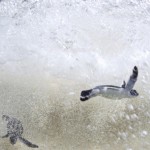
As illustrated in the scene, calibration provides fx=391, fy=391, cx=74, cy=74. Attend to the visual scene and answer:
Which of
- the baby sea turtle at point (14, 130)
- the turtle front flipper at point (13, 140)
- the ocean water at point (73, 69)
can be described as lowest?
the turtle front flipper at point (13, 140)

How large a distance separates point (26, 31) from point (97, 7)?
3.31 ft

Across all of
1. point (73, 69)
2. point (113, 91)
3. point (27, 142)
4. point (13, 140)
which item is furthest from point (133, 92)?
point (13, 140)

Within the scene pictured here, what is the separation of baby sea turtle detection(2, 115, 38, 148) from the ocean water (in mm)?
47

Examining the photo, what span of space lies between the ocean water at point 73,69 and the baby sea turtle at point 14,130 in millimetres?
47

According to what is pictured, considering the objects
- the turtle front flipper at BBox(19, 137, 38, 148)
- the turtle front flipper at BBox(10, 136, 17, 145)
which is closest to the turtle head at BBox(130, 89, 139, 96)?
the turtle front flipper at BBox(19, 137, 38, 148)

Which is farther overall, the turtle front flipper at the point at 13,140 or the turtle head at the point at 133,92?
the turtle head at the point at 133,92

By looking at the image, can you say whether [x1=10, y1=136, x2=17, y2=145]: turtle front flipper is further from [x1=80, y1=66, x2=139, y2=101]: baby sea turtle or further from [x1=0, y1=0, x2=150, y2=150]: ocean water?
[x1=80, y1=66, x2=139, y2=101]: baby sea turtle

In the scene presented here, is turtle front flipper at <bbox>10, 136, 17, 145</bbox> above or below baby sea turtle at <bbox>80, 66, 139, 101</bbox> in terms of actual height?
below

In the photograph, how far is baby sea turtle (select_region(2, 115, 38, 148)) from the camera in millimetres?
3814

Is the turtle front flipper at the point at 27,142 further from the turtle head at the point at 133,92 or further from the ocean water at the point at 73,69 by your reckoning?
the turtle head at the point at 133,92

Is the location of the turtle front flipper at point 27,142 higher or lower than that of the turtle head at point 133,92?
lower

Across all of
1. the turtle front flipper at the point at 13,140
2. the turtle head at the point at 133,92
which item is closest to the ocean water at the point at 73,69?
the turtle front flipper at the point at 13,140

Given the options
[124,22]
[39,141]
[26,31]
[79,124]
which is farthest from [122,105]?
[26,31]

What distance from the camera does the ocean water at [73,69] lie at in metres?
3.87
